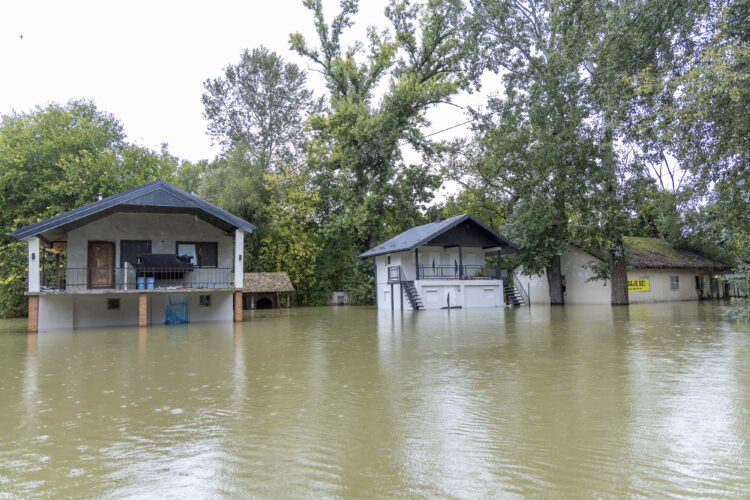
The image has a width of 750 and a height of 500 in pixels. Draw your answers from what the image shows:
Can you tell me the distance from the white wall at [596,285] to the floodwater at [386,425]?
24.2 m

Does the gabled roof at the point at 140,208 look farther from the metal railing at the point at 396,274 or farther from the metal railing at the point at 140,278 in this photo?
the metal railing at the point at 396,274

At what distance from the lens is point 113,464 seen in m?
3.88

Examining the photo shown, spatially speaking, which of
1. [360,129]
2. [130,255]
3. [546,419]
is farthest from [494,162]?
[546,419]

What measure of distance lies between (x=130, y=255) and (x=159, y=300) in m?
2.07

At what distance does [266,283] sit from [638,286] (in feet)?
76.5

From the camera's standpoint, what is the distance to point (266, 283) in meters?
33.1

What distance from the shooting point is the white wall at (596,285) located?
32.8 m

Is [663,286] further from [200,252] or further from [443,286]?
[200,252]

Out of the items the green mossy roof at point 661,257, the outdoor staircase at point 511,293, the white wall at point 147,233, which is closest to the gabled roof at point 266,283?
the white wall at point 147,233

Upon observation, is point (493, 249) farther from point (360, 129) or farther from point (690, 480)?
point (690, 480)

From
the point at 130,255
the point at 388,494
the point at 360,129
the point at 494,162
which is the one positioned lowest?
the point at 388,494

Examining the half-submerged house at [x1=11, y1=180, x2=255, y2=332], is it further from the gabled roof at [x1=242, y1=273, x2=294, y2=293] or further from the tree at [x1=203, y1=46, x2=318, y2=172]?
the tree at [x1=203, y1=46, x2=318, y2=172]

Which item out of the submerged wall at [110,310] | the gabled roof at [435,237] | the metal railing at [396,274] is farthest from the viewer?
the metal railing at [396,274]

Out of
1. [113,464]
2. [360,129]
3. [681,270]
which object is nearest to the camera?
[113,464]
